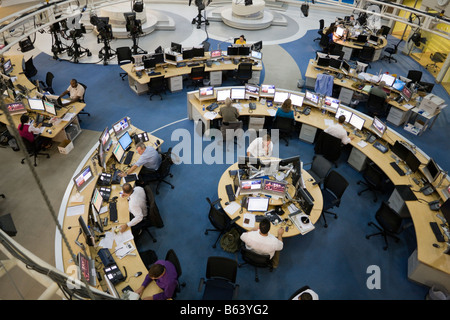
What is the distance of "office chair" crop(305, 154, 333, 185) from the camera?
722 centimetres

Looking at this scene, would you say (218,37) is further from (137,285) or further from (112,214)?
(137,285)

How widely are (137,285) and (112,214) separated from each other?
159 centimetres

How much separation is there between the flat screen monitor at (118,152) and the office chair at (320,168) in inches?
174

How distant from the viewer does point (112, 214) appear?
19.8 ft

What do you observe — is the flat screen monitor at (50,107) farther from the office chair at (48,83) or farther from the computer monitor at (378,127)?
the computer monitor at (378,127)

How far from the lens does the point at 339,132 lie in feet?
26.0

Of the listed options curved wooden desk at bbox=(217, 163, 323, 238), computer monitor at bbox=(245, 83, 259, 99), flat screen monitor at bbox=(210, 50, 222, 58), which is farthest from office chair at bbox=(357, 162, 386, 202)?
flat screen monitor at bbox=(210, 50, 222, 58)

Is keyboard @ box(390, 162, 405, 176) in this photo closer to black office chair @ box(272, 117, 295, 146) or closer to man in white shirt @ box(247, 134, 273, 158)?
black office chair @ box(272, 117, 295, 146)

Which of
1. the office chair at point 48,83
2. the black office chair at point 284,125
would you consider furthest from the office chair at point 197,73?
the office chair at point 48,83

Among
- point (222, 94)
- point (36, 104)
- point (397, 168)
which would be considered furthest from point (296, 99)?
point (36, 104)

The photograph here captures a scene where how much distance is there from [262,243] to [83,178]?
3.67m

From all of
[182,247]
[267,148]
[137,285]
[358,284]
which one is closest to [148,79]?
[267,148]

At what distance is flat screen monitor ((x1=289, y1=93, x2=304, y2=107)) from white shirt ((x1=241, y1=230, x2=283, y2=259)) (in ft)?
16.1

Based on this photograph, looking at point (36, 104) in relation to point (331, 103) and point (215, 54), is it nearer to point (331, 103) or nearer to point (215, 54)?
point (215, 54)
